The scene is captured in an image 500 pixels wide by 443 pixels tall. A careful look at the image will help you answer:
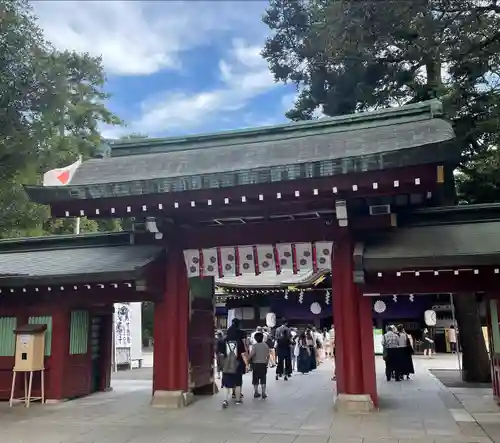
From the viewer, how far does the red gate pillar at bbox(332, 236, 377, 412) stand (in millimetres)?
9938

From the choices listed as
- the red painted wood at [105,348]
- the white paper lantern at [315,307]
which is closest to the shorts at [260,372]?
the red painted wood at [105,348]

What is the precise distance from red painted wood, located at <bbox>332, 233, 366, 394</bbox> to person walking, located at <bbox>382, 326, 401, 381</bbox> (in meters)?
6.09

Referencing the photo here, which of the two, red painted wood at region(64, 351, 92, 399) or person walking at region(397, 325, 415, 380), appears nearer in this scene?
red painted wood at region(64, 351, 92, 399)

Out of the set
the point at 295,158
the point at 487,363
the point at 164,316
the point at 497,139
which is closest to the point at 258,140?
the point at 295,158

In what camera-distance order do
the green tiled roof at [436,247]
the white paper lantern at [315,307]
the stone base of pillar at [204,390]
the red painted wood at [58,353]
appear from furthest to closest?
the white paper lantern at [315,307]
the stone base of pillar at [204,390]
the red painted wood at [58,353]
the green tiled roof at [436,247]

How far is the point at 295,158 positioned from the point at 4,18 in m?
8.63

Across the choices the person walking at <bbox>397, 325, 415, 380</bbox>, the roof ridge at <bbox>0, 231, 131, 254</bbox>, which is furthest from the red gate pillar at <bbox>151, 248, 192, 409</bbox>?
the person walking at <bbox>397, 325, 415, 380</bbox>

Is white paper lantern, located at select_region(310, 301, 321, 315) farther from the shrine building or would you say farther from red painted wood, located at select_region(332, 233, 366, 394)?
red painted wood, located at select_region(332, 233, 366, 394)

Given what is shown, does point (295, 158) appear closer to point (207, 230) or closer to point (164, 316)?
point (207, 230)

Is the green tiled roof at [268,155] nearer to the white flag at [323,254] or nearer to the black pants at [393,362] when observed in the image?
the white flag at [323,254]

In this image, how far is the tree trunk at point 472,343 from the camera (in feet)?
49.1

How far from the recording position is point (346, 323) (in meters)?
10.2

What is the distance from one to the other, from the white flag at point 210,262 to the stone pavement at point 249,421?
9.28 feet

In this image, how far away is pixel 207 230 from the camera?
37.4 feet
